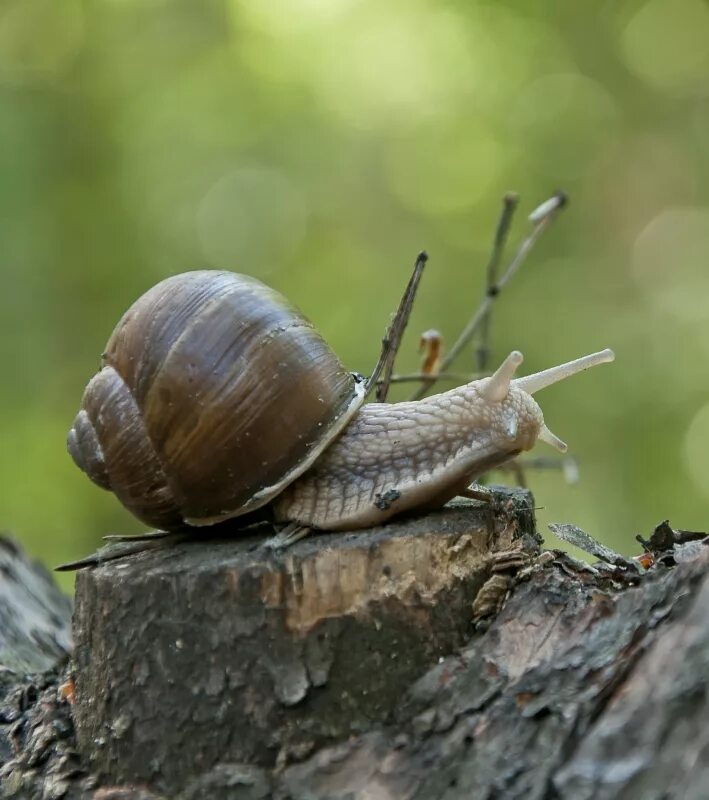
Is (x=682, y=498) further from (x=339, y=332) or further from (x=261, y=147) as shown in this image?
(x=261, y=147)

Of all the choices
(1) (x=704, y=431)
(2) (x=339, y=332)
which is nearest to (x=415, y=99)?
(2) (x=339, y=332)

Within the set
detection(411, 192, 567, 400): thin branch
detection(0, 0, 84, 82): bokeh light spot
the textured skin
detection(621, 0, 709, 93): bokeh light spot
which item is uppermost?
detection(0, 0, 84, 82): bokeh light spot

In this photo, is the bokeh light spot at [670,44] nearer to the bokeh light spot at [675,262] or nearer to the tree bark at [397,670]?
the bokeh light spot at [675,262]

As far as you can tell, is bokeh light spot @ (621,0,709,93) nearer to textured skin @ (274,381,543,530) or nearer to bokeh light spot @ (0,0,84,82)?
bokeh light spot @ (0,0,84,82)

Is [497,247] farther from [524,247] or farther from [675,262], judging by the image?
[675,262]

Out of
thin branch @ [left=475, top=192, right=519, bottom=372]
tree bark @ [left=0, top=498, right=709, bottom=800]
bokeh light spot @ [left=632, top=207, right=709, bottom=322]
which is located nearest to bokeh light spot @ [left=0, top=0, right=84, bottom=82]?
bokeh light spot @ [left=632, top=207, right=709, bottom=322]
